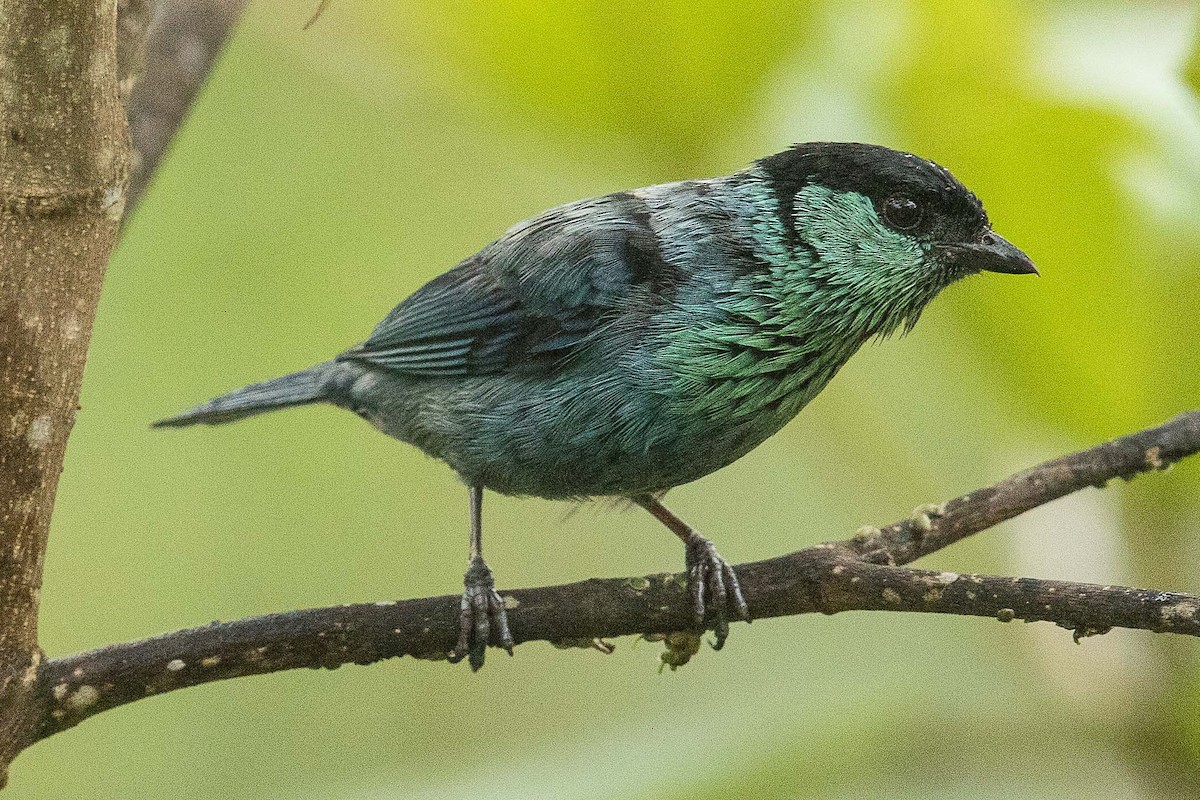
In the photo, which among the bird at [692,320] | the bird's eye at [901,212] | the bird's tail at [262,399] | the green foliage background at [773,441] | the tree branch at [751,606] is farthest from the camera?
the bird's tail at [262,399]

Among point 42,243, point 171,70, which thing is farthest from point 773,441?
point 42,243

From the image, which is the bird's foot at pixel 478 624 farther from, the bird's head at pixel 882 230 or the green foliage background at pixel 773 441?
the bird's head at pixel 882 230

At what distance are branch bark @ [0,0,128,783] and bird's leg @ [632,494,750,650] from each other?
149 centimetres

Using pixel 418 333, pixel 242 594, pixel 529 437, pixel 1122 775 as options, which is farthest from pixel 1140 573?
pixel 242 594

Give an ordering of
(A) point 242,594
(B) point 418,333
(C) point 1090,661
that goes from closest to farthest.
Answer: (C) point 1090,661 → (B) point 418,333 → (A) point 242,594

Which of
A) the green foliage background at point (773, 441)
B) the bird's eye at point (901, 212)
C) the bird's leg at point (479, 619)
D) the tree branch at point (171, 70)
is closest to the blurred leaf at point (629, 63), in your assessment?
the green foliage background at point (773, 441)

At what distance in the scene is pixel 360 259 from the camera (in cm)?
585

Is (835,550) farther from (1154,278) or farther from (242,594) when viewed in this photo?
(242,594)

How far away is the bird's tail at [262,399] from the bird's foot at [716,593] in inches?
63.9

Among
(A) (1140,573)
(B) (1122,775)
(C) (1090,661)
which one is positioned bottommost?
(B) (1122,775)

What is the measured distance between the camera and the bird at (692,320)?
3.31 meters

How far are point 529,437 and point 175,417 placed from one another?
4.82 feet

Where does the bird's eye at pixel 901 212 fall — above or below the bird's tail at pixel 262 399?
above

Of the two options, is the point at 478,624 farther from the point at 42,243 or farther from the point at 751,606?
the point at 42,243
